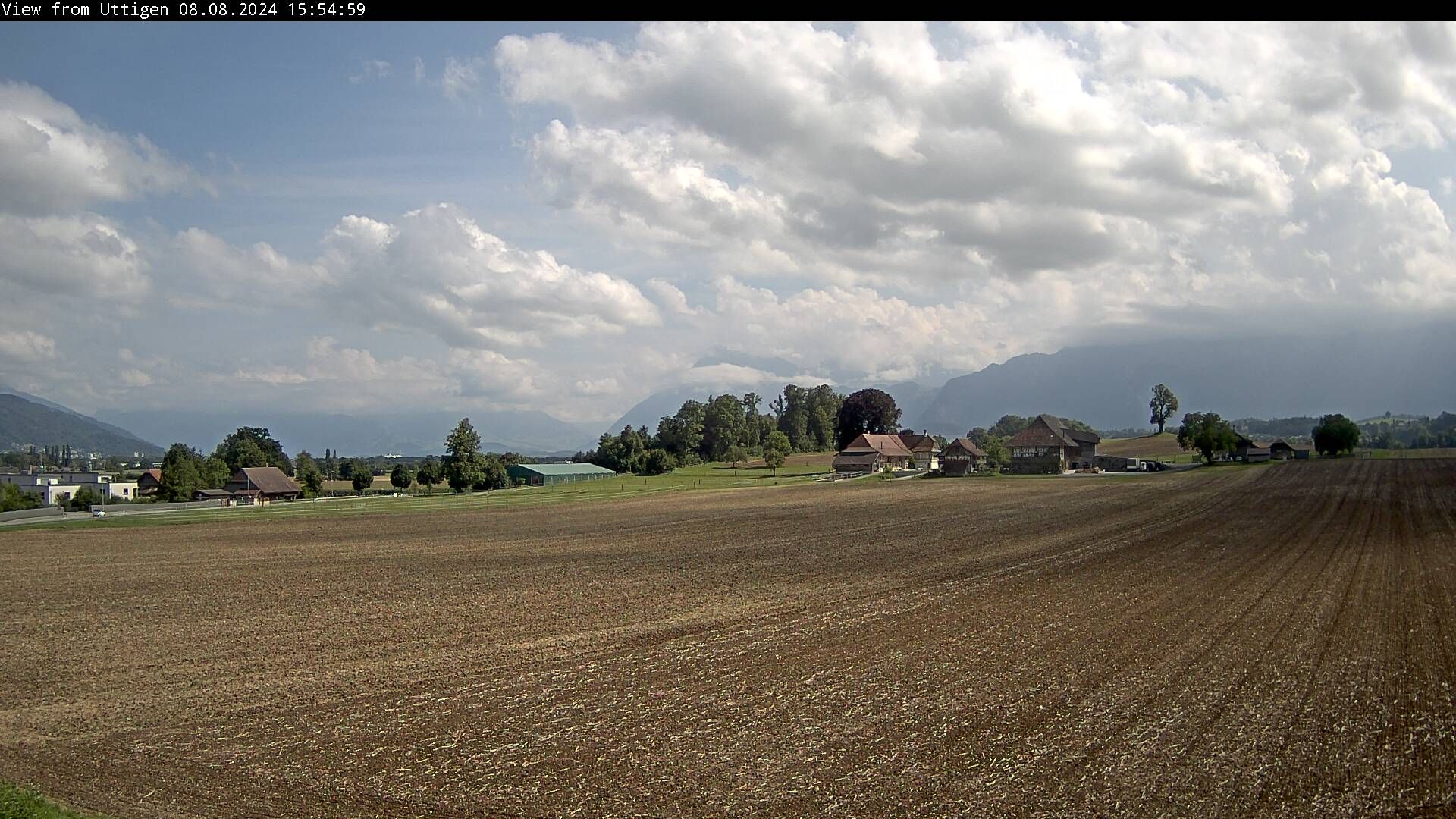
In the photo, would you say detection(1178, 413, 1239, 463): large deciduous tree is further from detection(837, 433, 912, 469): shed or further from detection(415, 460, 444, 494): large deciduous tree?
detection(415, 460, 444, 494): large deciduous tree

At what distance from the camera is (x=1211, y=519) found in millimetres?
45250

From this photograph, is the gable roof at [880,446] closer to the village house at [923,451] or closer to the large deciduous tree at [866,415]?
the village house at [923,451]

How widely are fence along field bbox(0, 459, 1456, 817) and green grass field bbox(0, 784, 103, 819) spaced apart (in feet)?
1.96

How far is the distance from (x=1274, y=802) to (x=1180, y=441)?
12579cm

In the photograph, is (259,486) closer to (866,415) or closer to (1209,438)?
(866,415)

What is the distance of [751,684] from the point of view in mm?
15117

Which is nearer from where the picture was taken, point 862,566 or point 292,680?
point 292,680

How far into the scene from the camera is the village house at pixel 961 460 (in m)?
123

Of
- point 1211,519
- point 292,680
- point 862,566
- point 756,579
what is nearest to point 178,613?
point 292,680

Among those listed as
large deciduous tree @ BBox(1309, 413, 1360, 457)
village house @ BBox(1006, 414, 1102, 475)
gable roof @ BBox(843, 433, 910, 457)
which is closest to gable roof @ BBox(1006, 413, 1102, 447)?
village house @ BBox(1006, 414, 1102, 475)

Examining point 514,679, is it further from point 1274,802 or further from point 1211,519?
point 1211,519

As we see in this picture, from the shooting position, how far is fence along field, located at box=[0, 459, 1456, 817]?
10789mm

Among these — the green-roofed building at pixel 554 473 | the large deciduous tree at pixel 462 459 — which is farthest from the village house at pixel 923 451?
the large deciduous tree at pixel 462 459

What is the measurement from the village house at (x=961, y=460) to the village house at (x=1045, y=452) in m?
4.63
